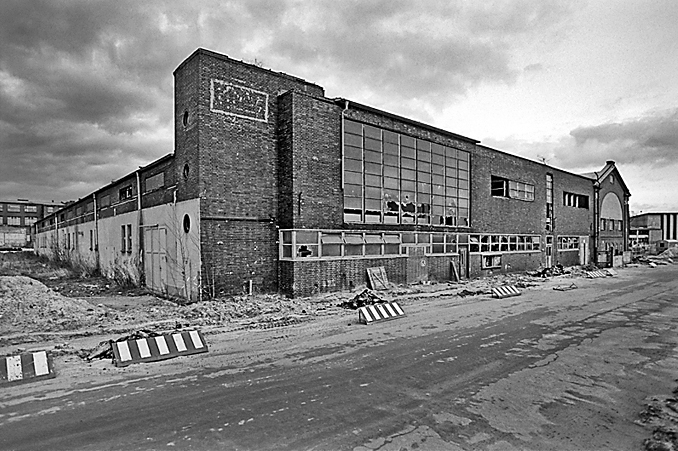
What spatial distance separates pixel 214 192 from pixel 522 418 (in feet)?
39.7

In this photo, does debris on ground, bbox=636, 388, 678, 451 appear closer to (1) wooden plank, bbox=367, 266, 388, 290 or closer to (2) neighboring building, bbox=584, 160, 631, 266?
(1) wooden plank, bbox=367, 266, 388, 290

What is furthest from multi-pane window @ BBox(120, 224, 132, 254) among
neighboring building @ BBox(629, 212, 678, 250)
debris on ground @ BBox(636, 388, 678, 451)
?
neighboring building @ BBox(629, 212, 678, 250)

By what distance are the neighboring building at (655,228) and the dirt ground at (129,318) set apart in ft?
237

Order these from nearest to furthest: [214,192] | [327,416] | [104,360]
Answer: [327,416] → [104,360] → [214,192]

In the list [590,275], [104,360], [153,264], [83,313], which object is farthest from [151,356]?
[590,275]

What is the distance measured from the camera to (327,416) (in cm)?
536

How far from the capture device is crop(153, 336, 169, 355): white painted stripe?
8070 millimetres

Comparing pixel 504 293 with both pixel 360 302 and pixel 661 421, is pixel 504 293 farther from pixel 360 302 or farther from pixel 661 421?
pixel 661 421

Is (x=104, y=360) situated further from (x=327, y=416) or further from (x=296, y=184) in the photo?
(x=296, y=184)

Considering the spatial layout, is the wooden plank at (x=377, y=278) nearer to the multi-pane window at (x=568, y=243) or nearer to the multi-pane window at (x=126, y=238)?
the multi-pane window at (x=126, y=238)

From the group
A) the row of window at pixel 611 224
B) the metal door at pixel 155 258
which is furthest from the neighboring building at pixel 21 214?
the row of window at pixel 611 224

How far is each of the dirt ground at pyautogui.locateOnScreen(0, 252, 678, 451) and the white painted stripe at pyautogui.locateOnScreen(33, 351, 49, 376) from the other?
0.33 meters

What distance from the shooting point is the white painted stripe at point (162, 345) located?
8.07 m

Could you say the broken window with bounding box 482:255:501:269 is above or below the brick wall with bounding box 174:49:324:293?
below
